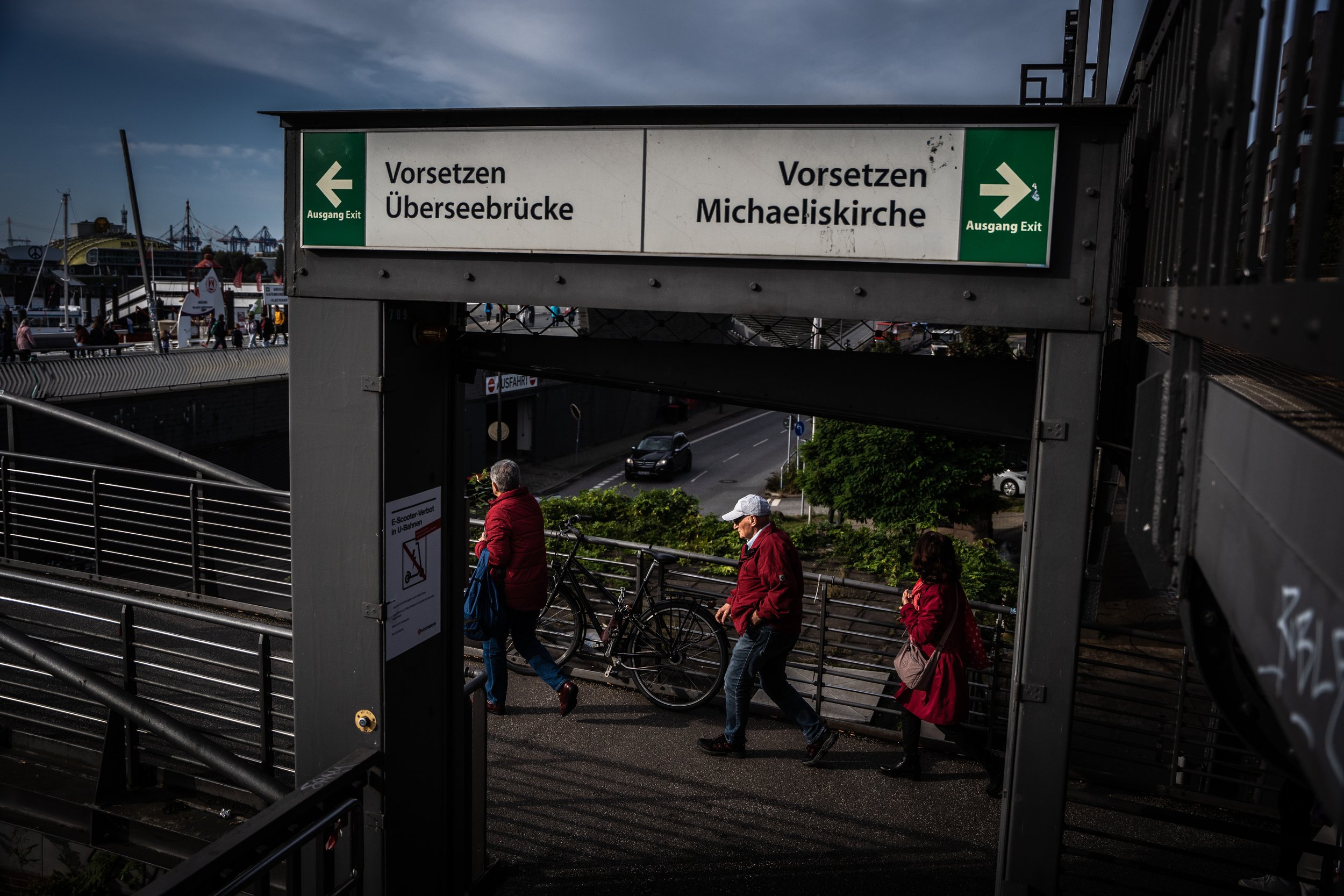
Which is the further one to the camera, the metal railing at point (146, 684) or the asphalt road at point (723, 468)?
the asphalt road at point (723, 468)

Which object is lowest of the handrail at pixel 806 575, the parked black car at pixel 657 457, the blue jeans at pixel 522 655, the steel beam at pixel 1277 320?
the parked black car at pixel 657 457

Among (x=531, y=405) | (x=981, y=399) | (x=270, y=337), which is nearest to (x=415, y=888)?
(x=981, y=399)

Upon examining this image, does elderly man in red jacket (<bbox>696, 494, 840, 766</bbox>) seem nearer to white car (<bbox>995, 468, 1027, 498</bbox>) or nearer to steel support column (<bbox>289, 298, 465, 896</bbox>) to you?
steel support column (<bbox>289, 298, 465, 896</bbox>)

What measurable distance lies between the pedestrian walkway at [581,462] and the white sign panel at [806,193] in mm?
26185

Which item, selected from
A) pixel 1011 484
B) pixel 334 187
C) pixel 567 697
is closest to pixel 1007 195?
pixel 334 187

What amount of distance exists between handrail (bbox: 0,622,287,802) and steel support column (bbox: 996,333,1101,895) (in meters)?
3.01

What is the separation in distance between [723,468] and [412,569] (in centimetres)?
3670

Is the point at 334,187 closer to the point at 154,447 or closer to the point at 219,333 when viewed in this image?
the point at 154,447

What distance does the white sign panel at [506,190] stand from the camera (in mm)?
3807

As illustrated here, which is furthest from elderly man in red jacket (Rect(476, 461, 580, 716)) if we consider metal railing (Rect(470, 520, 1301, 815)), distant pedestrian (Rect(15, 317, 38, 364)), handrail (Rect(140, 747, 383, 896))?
distant pedestrian (Rect(15, 317, 38, 364))

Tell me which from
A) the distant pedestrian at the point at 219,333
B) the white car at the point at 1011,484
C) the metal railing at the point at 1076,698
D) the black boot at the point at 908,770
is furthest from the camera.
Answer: the distant pedestrian at the point at 219,333

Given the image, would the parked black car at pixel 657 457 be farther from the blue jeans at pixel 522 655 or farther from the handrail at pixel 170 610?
the handrail at pixel 170 610

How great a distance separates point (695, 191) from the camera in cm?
371

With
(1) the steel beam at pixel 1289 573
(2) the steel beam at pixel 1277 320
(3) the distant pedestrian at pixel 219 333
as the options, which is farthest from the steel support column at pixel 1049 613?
(3) the distant pedestrian at pixel 219 333
